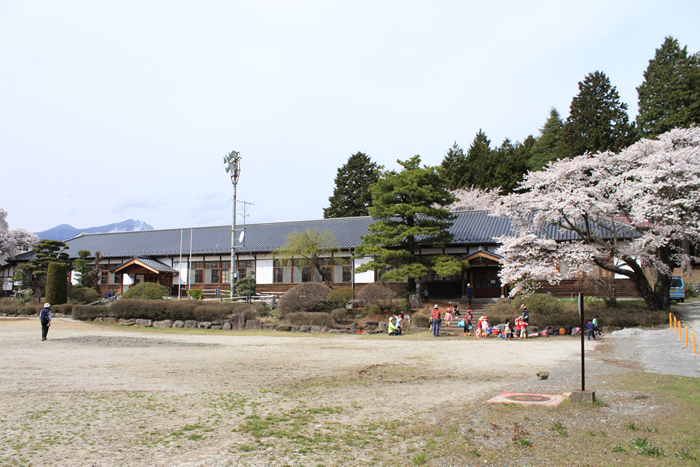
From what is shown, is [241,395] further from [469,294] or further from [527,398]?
[469,294]

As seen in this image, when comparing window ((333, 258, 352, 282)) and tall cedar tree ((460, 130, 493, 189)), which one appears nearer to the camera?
window ((333, 258, 352, 282))

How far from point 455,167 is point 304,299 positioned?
3403cm

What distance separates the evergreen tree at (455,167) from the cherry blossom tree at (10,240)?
41.8m

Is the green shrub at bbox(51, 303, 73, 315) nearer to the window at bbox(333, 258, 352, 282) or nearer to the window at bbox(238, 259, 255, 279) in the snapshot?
the window at bbox(238, 259, 255, 279)

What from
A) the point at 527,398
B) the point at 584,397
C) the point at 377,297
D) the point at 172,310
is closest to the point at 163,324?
the point at 172,310

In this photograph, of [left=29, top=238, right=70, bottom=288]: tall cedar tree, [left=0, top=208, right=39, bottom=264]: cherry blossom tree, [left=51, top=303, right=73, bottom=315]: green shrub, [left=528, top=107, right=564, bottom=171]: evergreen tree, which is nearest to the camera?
[left=51, top=303, right=73, bottom=315]: green shrub

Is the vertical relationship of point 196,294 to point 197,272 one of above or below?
below

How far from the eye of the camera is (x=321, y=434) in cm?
637

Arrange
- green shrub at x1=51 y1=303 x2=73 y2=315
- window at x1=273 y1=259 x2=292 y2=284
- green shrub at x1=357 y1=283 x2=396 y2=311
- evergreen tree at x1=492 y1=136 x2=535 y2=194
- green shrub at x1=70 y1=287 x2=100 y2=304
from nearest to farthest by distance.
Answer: green shrub at x1=357 y1=283 x2=396 y2=311, green shrub at x1=51 y1=303 x2=73 y2=315, green shrub at x1=70 y1=287 x2=100 y2=304, window at x1=273 y1=259 x2=292 y2=284, evergreen tree at x1=492 y1=136 x2=535 y2=194

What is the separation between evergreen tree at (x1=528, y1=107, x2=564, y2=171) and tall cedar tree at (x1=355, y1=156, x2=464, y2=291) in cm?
2666

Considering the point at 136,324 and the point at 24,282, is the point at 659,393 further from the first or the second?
the point at 24,282

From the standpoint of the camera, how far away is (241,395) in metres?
8.65

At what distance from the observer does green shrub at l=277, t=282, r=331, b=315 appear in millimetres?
26094

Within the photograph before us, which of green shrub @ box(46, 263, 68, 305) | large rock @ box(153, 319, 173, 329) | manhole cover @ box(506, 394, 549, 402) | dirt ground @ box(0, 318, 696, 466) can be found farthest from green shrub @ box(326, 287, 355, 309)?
manhole cover @ box(506, 394, 549, 402)
